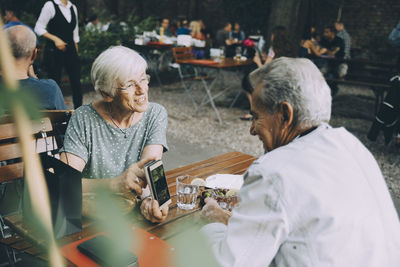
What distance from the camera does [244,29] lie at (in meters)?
17.0

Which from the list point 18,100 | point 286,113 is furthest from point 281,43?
point 18,100

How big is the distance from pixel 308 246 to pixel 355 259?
0.15 m

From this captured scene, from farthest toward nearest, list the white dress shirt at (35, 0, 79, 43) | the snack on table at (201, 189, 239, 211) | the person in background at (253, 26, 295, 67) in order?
the person in background at (253, 26, 295, 67)
the white dress shirt at (35, 0, 79, 43)
the snack on table at (201, 189, 239, 211)

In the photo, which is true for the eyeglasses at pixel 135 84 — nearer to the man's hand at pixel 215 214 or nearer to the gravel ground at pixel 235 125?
the man's hand at pixel 215 214

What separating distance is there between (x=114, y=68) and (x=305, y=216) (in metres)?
1.33

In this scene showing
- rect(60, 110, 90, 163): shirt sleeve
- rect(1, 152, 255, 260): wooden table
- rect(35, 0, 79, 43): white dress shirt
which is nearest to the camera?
rect(1, 152, 255, 260): wooden table

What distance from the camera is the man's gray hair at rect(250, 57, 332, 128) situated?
1.04 metres

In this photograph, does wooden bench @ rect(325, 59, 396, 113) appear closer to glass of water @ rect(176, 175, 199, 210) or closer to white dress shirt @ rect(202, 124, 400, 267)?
glass of water @ rect(176, 175, 199, 210)

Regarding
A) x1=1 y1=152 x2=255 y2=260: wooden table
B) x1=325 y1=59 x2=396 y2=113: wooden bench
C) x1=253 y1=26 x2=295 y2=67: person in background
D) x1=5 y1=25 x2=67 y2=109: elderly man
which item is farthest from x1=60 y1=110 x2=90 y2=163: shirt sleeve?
x1=325 y1=59 x2=396 y2=113: wooden bench

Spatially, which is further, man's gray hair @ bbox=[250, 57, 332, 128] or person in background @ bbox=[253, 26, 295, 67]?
person in background @ bbox=[253, 26, 295, 67]

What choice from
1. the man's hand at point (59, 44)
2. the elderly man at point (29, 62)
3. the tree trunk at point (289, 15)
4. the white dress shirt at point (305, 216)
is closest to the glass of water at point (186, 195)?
the white dress shirt at point (305, 216)

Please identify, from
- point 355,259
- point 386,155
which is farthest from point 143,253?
point 386,155

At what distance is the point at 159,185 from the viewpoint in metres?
1.53

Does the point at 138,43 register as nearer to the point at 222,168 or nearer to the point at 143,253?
the point at 222,168
